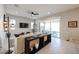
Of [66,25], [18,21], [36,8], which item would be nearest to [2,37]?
[18,21]

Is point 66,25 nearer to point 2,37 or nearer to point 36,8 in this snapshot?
point 36,8

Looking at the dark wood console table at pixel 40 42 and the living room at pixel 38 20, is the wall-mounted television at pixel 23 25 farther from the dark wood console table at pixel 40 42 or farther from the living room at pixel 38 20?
the dark wood console table at pixel 40 42

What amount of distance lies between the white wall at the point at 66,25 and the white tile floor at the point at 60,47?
198 mm

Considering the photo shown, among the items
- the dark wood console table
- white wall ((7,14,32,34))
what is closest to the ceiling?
white wall ((7,14,32,34))

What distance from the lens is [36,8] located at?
2.61m

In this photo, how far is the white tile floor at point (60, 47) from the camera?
8.60ft

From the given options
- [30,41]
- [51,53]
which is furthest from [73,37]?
[30,41]

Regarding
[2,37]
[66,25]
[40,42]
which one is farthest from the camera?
[40,42]

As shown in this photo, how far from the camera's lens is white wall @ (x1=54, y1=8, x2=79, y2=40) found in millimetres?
2742

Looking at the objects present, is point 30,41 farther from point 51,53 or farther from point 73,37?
point 73,37

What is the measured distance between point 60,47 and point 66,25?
0.71 m

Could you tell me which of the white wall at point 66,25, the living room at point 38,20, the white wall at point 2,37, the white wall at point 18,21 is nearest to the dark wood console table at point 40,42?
the living room at point 38,20

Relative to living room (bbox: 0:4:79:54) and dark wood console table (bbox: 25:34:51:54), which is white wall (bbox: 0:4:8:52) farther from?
dark wood console table (bbox: 25:34:51:54)
